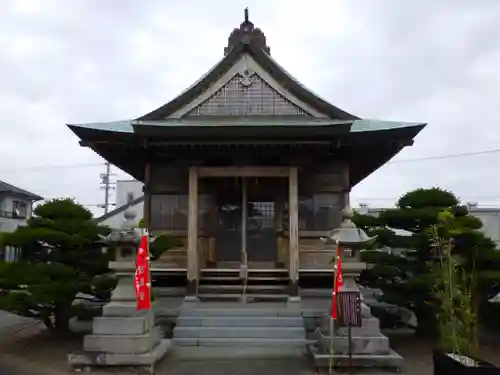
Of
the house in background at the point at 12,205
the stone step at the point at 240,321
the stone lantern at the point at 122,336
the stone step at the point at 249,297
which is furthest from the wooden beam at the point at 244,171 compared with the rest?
the house in background at the point at 12,205

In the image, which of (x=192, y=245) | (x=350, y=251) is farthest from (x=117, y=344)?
(x=350, y=251)

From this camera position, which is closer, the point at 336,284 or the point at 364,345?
the point at 336,284

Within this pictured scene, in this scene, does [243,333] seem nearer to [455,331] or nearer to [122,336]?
[122,336]

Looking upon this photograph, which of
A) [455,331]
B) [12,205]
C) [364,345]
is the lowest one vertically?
[364,345]

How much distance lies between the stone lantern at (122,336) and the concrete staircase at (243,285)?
3281 millimetres

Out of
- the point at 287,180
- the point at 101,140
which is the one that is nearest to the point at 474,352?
the point at 287,180

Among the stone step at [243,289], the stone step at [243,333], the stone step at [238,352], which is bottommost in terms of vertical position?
the stone step at [238,352]

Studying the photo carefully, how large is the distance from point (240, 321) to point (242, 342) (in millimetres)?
579

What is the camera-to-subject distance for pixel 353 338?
28.1 feet

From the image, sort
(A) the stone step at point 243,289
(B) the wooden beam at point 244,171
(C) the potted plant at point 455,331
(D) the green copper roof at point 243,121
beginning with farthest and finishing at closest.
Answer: (D) the green copper roof at point 243,121
(B) the wooden beam at point 244,171
(A) the stone step at point 243,289
(C) the potted plant at point 455,331

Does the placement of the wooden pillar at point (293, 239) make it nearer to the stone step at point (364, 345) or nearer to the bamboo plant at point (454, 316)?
the stone step at point (364, 345)

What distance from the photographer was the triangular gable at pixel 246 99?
44.9 feet

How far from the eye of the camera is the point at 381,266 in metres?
11.3

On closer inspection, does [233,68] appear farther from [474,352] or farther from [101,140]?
[474,352]
